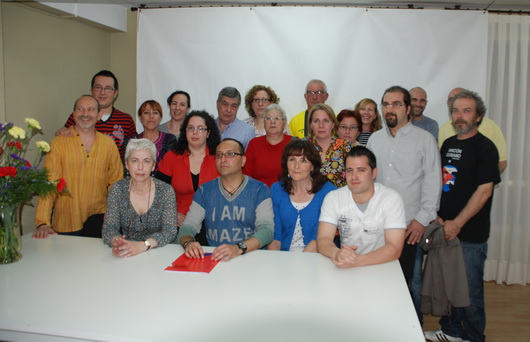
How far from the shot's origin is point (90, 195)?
2809 mm

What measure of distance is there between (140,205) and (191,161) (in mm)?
640

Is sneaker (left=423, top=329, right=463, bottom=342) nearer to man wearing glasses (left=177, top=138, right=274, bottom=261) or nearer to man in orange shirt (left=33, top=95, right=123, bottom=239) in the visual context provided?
man wearing glasses (left=177, top=138, right=274, bottom=261)

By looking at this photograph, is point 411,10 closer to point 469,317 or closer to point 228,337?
point 469,317

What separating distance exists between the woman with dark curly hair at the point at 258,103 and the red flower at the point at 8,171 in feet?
7.00

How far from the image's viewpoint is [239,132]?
3547 mm

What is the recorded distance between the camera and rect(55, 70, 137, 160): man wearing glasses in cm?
329

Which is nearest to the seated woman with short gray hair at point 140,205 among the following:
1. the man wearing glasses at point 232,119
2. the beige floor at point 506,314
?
the man wearing glasses at point 232,119

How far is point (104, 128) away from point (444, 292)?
2.74m

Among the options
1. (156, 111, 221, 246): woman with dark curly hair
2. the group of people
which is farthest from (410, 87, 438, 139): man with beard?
(156, 111, 221, 246): woman with dark curly hair

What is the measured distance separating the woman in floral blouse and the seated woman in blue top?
39 centimetres

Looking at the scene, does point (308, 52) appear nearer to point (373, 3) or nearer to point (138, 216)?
point (373, 3)

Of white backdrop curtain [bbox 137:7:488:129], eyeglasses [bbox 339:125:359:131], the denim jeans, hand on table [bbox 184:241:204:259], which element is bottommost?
the denim jeans

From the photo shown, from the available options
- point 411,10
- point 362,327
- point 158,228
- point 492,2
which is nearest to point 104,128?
point 158,228

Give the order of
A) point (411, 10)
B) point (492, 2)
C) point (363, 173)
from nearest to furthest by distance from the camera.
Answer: point (363, 173) < point (492, 2) < point (411, 10)
